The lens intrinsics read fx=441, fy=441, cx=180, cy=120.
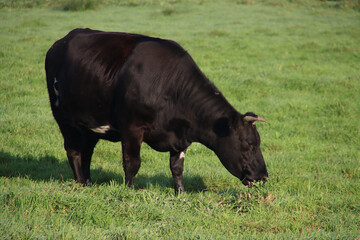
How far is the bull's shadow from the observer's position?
22.0ft

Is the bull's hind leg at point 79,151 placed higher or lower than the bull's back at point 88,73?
lower

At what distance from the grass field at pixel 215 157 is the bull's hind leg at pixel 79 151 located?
328 millimetres

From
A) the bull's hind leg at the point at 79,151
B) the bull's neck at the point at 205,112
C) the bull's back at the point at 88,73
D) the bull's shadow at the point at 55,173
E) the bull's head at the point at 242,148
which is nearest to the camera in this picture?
the bull's head at the point at 242,148

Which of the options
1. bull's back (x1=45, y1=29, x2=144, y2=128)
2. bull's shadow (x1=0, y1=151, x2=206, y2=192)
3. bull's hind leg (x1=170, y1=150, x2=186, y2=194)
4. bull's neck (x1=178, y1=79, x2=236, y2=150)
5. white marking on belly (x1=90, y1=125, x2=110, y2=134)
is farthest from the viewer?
bull's shadow (x1=0, y1=151, x2=206, y2=192)

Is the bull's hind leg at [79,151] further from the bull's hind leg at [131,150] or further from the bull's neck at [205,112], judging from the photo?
the bull's neck at [205,112]

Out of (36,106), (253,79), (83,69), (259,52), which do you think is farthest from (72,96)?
(259,52)

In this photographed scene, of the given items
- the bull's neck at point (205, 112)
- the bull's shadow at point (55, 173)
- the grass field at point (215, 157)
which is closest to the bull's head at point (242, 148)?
the bull's neck at point (205, 112)

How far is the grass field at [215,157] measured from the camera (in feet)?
14.5

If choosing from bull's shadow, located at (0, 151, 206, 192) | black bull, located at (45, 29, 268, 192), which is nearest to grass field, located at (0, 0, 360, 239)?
bull's shadow, located at (0, 151, 206, 192)

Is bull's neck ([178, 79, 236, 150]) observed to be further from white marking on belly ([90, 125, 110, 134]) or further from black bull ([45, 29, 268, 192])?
white marking on belly ([90, 125, 110, 134])

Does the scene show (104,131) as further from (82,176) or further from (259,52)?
(259,52)

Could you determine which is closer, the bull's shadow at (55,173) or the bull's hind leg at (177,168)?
the bull's hind leg at (177,168)

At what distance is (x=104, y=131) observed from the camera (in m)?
6.00

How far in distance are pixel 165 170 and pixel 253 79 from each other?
5979 mm
